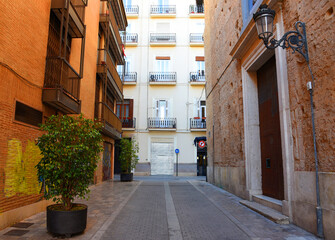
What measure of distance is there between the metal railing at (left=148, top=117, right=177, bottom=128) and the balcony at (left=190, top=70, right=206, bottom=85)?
4.06 meters

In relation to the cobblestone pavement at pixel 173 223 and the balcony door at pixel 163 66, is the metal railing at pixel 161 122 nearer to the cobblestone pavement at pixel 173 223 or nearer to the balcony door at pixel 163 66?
the balcony door at pixel 163 66

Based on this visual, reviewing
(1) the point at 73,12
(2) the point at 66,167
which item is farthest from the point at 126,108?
(2) the point at 66,167

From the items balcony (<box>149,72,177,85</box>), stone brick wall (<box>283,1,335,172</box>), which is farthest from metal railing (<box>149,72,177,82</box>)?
stone brick wall (<box>283,1,335,172</box>)

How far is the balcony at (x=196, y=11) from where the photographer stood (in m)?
26.9

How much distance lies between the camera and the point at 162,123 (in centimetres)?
2523

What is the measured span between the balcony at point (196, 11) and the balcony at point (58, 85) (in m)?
21.0

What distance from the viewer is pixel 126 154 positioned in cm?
1728

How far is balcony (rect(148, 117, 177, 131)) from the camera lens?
24.9 m

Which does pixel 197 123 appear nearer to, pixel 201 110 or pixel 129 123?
pixel 201 110

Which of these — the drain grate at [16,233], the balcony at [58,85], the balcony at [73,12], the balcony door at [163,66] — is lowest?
the drain grate at [16,233]

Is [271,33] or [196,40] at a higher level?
[196,40]

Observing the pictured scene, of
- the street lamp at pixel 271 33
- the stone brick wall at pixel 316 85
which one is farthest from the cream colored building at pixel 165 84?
the street lamp at pixel 271 33

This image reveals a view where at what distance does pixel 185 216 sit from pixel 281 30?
5.22m

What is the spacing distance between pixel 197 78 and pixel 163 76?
330 cm
